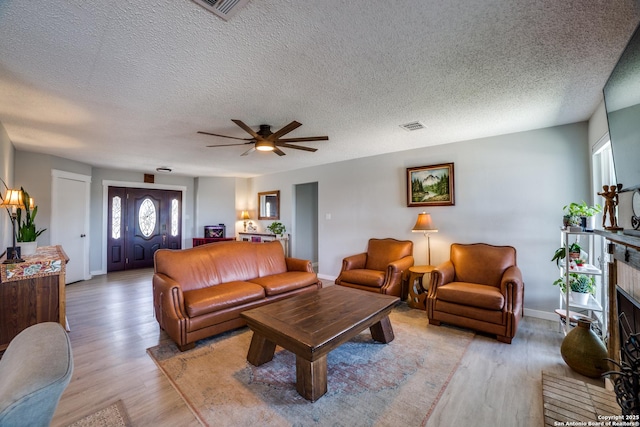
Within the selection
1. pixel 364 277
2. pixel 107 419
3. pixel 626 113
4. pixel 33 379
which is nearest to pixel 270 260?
pixel 364 277

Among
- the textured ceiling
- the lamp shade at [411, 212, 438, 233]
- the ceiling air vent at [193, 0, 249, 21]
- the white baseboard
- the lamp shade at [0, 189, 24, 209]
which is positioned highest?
the textured ceiling

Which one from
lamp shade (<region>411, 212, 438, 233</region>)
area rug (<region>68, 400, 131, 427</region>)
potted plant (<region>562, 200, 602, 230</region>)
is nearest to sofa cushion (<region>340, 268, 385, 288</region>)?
lamp shade (<region>411, 212, 438, 233</region>)

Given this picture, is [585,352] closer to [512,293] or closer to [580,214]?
[512,293]

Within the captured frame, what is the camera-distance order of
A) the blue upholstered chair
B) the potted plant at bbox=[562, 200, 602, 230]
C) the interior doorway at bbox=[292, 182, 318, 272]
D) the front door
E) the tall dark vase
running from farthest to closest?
the interior doorway at bbox=[292, 182, 318, 272], the front door, the potted plant at bbox=[562, 200, 602, 230], the tall dark vase, the blue upholstered chair

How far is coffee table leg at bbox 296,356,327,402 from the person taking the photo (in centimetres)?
189

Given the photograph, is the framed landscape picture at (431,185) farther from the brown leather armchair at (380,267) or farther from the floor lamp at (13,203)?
the floor lamp at (13,203)

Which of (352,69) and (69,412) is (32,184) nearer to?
(69,412)

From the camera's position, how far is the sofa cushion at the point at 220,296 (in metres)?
2.66

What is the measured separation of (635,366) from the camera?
4.05 feet

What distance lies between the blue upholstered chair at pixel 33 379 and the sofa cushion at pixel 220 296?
5.77 ft

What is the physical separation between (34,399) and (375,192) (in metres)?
4.59

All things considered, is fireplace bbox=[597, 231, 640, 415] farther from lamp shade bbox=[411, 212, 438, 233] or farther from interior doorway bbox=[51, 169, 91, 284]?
interior doorway bbox=[51, 169, 91, 284]

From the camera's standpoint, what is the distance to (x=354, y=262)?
436 cm

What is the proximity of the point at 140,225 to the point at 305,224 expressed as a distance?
404 cm
